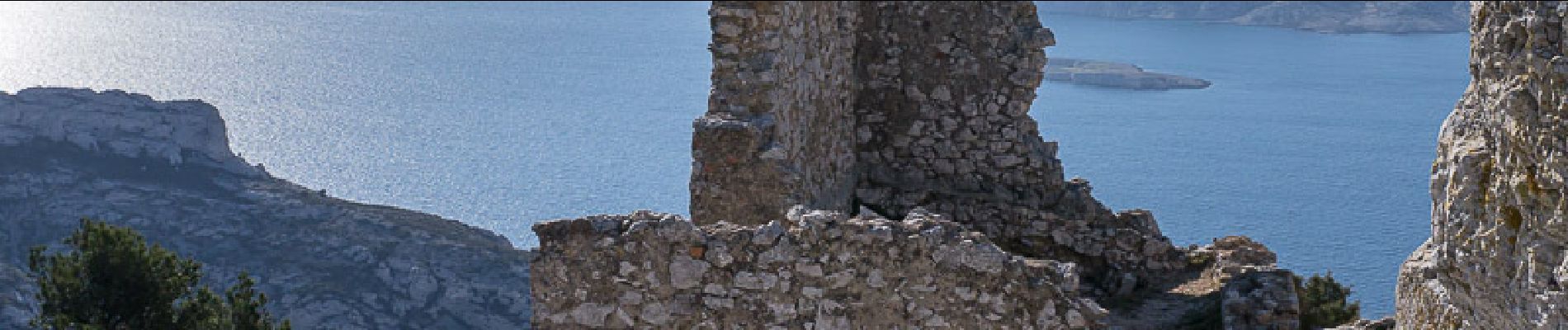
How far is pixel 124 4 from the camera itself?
12212cm

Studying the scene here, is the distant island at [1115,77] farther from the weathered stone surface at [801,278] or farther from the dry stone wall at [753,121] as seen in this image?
the weathered stone surface at [801,278]

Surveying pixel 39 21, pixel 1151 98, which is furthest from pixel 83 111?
pixel 1151 98

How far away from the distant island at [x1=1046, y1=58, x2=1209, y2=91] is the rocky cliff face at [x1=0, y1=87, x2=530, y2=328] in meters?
27.8

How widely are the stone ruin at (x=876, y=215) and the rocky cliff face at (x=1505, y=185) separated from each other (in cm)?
170

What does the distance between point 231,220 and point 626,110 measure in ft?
57.7

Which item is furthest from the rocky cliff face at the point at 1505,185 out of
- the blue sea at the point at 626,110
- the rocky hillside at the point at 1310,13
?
the rocky hillside at the point at 1310,13

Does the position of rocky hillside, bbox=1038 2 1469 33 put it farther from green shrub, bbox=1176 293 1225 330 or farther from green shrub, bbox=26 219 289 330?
green shrub, bbox=1176 293 1225 330

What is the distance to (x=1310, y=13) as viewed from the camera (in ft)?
349

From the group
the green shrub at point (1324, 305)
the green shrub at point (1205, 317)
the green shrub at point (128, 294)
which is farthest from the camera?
the green shrub at point (128, 294)

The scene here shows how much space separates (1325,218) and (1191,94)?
97.0 feet

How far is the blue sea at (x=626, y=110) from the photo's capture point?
4897cm

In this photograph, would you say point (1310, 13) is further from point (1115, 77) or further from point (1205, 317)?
point (1205, 317)

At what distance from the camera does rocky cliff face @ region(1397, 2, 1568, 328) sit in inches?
160

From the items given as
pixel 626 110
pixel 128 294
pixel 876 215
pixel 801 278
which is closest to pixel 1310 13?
pixel 626 110
